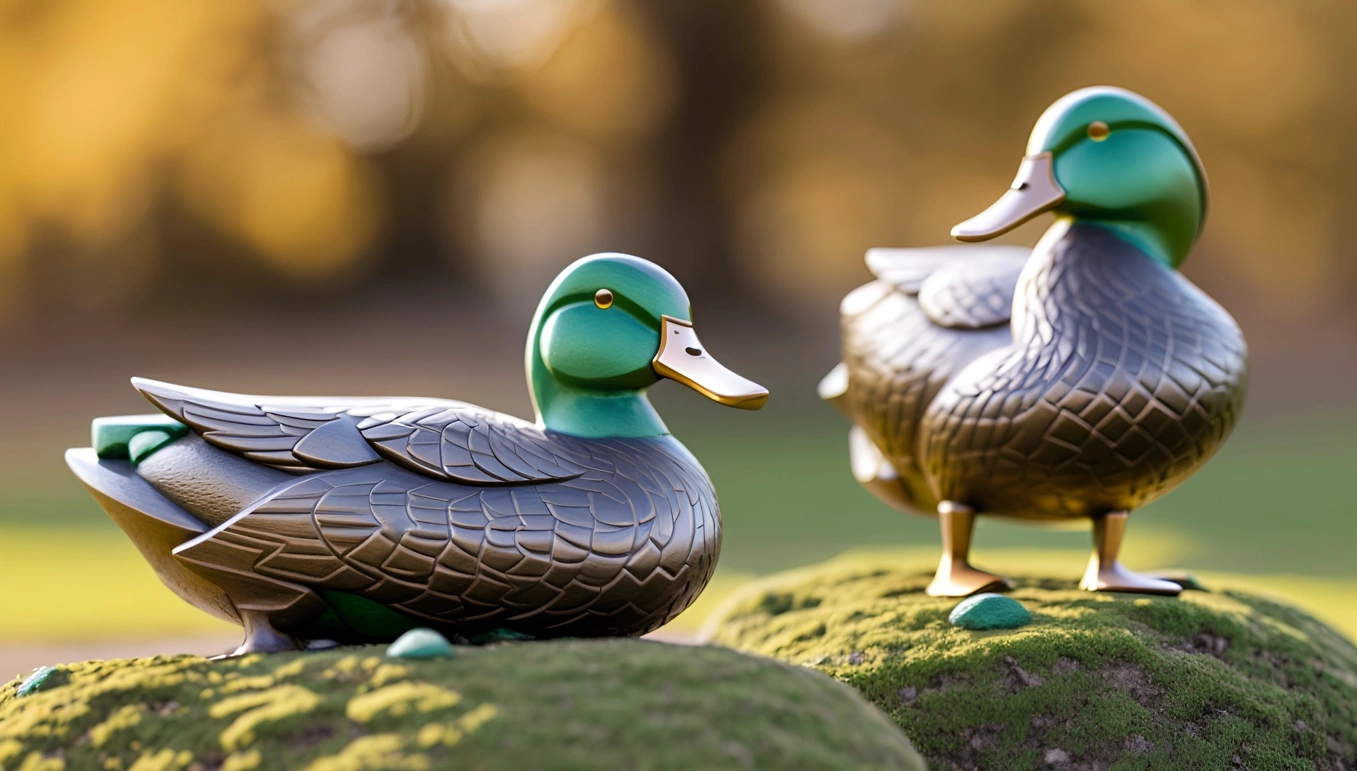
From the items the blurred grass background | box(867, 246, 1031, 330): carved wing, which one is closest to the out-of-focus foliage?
the blurred grass background

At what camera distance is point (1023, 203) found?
15.4 ft

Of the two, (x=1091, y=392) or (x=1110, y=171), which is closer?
(x=1091, y=392)

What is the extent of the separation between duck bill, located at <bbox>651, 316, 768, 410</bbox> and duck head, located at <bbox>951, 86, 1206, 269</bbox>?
1425 mm

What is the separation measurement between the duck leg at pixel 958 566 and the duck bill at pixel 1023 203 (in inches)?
38.6

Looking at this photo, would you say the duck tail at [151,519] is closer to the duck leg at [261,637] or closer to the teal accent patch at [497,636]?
the duck leg at [261,637]

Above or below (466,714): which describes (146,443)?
above

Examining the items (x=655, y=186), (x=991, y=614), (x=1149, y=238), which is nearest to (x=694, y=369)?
(x=991, y=614)

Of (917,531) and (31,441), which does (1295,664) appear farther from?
(31,441)

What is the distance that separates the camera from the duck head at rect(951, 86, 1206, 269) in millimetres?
4699

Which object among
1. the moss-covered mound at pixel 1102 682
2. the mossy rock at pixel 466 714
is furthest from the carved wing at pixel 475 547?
the moss-covered mound at pixel 1102 682

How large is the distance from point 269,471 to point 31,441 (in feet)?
39.4

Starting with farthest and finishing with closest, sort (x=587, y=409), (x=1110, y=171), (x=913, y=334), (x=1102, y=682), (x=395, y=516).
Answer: (x=913, y=334) < (x=1110, y=171) < (x=1102, y=682) < (x=587, y=409) < (x=395, y=516)

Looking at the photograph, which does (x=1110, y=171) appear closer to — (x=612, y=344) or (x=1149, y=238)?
(x=1149, y=238)

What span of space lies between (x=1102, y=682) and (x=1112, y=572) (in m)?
0.91
